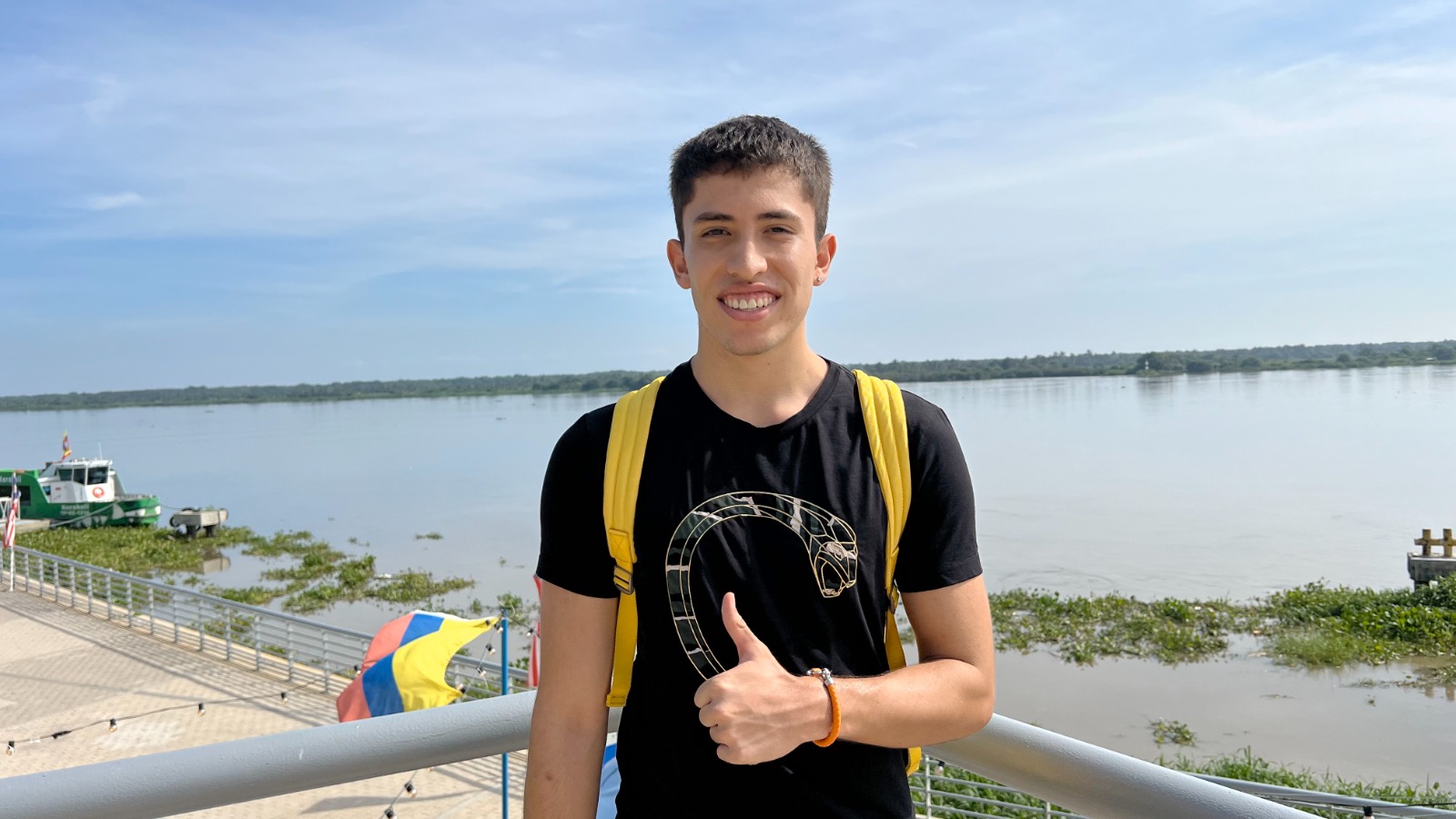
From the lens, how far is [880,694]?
4.59 feet

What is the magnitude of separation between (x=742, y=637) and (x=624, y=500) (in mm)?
331

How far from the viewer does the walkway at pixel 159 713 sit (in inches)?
365

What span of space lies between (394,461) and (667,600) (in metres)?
85.8

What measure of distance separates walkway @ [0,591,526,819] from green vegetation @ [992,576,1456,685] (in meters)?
12.0

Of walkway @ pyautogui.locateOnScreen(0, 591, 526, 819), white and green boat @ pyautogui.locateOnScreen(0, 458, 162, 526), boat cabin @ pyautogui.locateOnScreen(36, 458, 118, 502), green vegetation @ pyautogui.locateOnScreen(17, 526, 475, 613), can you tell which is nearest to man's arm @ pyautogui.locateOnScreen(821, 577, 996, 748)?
walkway @ pyautogui.locateOnScreen(0, 591, 526, 819)

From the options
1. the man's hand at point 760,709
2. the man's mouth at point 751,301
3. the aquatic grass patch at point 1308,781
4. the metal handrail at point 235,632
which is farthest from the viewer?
the metal handrail at point 235,632

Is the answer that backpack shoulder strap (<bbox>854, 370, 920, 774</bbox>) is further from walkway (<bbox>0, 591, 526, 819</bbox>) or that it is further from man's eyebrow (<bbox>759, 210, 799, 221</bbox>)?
walkway (<bbox>0, 591, 526, 819</bbox>)

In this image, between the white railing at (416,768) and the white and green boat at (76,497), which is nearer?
the white railing at (416,768)

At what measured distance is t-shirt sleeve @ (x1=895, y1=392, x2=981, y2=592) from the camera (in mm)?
1538

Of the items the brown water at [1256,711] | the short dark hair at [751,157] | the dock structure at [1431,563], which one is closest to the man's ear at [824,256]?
the short dark hair at [751,157]

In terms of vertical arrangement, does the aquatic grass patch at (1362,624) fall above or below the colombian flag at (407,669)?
below

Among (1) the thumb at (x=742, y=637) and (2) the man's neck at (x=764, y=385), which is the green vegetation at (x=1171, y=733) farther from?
(1) the thumb at (x=742, y=637)

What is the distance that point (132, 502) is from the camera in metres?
35.8

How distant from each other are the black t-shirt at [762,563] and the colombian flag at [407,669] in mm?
6827
